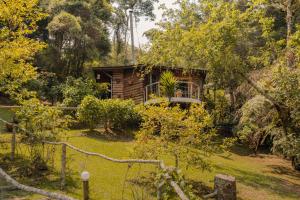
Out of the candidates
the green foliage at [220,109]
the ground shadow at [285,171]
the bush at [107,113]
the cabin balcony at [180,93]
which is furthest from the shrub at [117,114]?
the ground shadow at [285,171]

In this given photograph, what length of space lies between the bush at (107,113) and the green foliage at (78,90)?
248cm

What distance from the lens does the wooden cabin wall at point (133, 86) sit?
21334 millimetres

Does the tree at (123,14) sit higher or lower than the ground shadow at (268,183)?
higher

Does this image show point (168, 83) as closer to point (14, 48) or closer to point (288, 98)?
point (288, 98)

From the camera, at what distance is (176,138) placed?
9336 mm

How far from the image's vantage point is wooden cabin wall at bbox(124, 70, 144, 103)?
21334 mm

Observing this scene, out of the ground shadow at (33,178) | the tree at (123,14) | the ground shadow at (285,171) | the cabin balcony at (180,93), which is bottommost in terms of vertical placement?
the ground shadow at (285,171)

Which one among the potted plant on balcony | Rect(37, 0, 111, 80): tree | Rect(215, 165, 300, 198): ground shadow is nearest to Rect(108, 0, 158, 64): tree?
Rect(37, 0, 111, 80): tree

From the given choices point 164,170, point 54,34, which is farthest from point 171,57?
point 54,34

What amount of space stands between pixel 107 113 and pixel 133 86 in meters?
6.29

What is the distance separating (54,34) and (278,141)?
1814cm

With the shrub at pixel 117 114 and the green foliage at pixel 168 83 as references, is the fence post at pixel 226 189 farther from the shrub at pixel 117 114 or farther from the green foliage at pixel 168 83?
the green foliage at pixel 168 83

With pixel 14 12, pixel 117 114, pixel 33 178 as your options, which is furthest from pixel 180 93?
pixel 33 178

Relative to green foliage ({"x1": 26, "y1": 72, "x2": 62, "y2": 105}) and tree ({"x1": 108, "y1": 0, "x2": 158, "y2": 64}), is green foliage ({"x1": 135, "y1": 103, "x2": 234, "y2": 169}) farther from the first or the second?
tree ({"x1": 108, "y1": 0, "x2": 158, "y2": 64})
